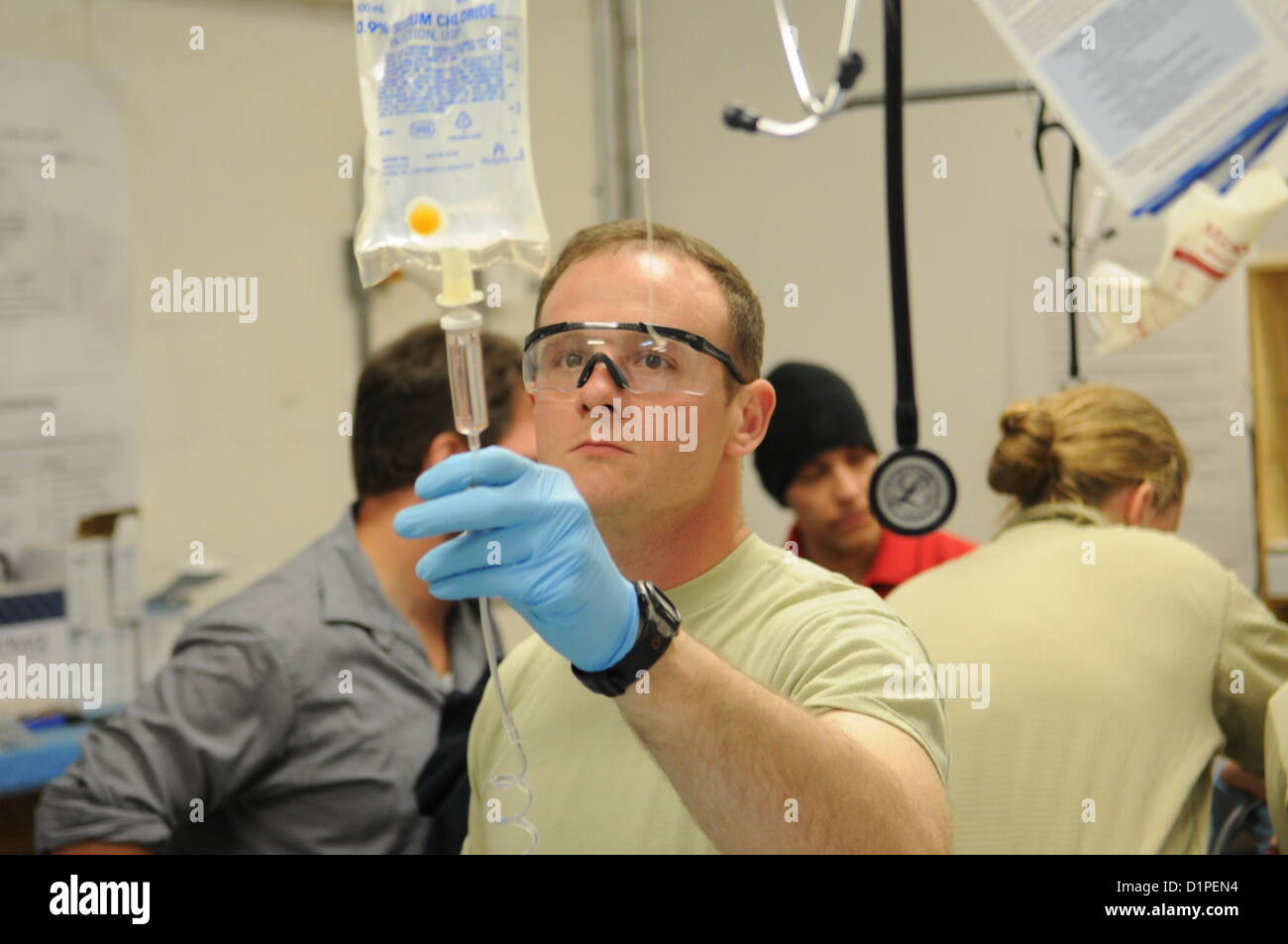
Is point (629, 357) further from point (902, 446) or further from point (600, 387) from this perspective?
point (902, 446)

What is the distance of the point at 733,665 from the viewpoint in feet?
2.66

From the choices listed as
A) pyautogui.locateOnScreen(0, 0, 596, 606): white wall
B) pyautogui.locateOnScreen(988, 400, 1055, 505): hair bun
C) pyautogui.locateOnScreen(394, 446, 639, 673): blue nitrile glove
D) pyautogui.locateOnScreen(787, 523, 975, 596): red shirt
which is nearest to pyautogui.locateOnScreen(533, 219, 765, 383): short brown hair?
pyautogui.locateOnScreen(394, 446, 639, 673): blue nitrile glove

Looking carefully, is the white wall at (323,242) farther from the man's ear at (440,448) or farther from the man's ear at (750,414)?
the man's ear at (750,414)

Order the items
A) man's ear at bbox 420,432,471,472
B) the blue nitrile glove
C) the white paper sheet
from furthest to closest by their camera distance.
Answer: the white paper sheet < man's ear at bbox 420,432,471,472 < the blue nitrile glove

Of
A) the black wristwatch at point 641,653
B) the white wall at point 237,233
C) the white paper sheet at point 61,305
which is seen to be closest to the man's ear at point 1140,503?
the black wristwatch at point 641,653

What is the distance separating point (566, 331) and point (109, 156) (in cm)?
168

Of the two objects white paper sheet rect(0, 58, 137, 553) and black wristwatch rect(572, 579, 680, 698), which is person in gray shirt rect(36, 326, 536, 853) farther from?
white paper sheet rect(0, 58, 137, 553)

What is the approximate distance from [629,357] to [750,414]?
11 cm

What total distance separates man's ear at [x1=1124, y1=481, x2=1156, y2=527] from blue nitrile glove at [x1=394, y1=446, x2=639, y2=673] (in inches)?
31.2

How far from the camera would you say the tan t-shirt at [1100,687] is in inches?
41.5

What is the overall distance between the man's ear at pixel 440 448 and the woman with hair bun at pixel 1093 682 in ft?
1.79

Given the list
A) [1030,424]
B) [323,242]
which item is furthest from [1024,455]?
[323,242]

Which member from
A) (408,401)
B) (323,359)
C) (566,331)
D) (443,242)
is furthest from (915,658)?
(323,359)

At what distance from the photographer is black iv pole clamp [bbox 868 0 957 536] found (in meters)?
0.93
